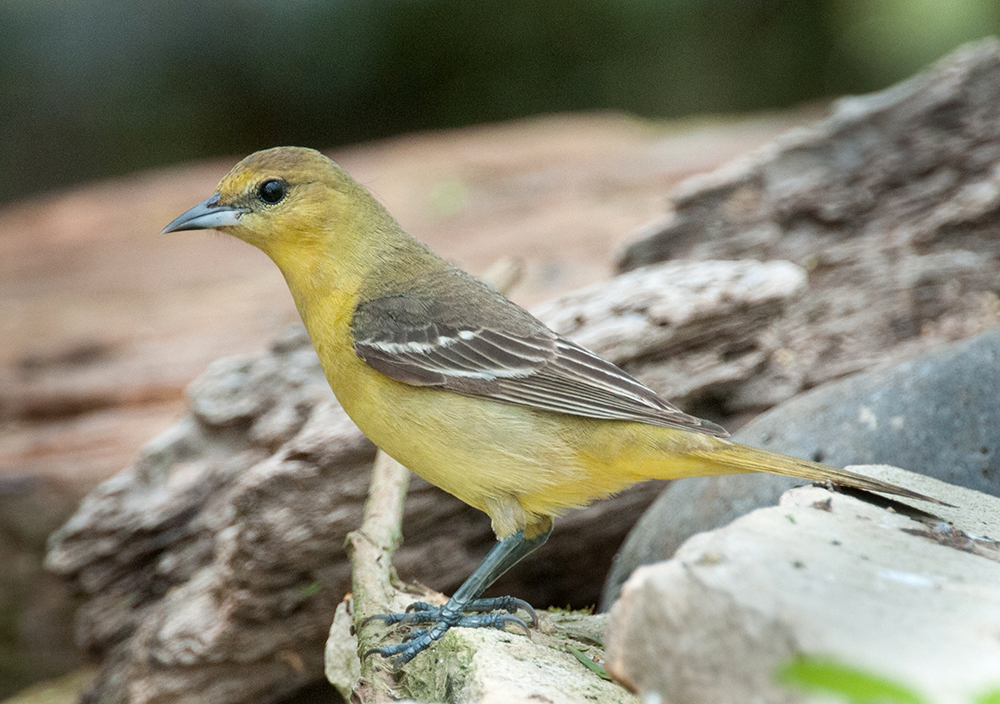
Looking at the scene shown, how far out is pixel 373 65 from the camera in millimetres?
12695

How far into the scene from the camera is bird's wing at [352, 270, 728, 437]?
3539mm

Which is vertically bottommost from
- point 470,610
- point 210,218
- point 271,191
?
point 470,610

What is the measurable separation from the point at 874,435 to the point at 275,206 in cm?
303

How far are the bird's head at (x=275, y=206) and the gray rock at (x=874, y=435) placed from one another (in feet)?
7.56

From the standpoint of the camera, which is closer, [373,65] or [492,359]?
[492,359]

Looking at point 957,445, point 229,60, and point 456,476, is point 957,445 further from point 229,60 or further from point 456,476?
point 229,60

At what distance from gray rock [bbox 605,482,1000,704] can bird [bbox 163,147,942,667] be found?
80 cm

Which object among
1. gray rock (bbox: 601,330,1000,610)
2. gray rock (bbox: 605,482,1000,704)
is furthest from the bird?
gray rock (bbox: 601,330,1000,610)

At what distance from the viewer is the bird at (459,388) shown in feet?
11.4

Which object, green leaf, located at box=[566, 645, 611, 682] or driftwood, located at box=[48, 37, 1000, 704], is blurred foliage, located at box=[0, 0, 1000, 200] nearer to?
driftwood, located at box=[48, 37, 1000, 704]

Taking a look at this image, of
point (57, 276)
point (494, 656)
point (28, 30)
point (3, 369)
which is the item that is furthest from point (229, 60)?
point (494, 656)

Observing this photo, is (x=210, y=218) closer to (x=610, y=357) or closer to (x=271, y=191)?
(x=271, y=191)

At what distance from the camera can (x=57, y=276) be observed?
914 cm

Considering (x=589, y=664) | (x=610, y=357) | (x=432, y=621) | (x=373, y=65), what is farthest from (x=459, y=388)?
(x=373, y=65)
